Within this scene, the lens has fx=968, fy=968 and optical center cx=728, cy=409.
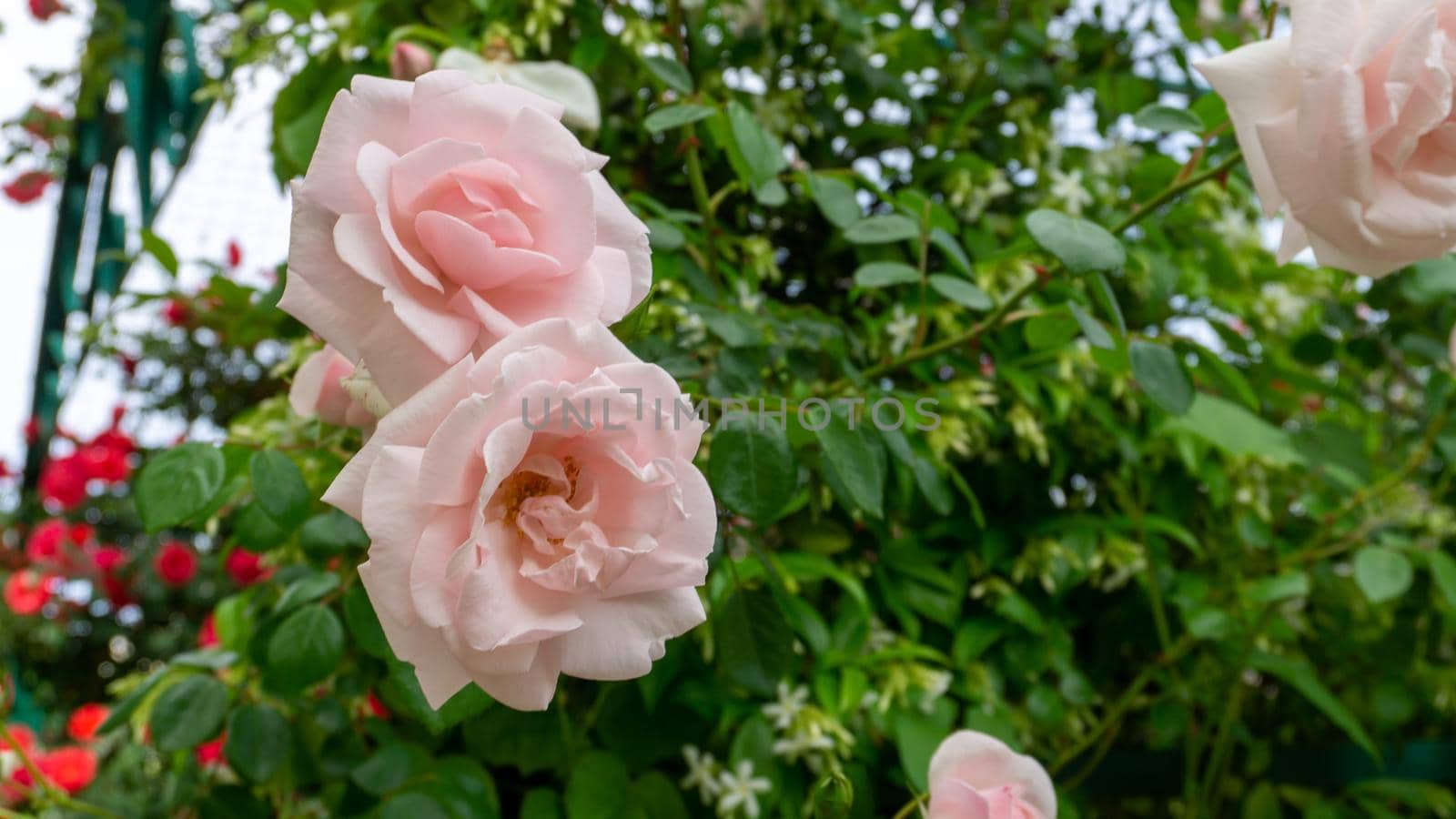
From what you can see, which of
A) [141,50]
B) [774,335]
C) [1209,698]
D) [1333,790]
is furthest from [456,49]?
[141,50]

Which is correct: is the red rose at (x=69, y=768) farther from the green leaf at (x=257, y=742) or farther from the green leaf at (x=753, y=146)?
the green leaf at (x=753, y=146)

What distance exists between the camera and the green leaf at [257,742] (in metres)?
0.52

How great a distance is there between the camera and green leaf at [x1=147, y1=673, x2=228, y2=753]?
0.52 m

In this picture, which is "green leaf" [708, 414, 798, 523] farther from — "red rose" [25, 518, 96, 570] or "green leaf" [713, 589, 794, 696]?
"red rose" [25, 518, 96, 570]

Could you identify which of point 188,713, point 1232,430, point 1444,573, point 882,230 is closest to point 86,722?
point 188,713

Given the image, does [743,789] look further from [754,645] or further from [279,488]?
[279,488]

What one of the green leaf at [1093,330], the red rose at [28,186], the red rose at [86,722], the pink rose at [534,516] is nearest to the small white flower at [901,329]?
the green leaf at [1093,330]

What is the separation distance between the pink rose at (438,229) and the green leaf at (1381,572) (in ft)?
2.12

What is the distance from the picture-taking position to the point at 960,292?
0.52 metres

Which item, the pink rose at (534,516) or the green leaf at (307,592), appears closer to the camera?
the pink rose at (534,516)

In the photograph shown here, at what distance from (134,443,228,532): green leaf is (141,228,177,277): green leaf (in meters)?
0.20

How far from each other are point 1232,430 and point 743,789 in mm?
480

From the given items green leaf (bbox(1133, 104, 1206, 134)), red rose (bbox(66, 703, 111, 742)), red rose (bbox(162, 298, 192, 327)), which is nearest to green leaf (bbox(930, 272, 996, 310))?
green leaf (bbox(1133, 104, 1206, 134))

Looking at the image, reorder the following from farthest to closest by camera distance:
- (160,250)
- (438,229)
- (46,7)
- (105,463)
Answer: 1. (105,463)
2. (46,7)
3. (160,250)
4. (438,229)
